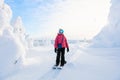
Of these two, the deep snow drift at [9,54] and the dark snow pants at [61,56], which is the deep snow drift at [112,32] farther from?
the deep snow drift at [9,54]

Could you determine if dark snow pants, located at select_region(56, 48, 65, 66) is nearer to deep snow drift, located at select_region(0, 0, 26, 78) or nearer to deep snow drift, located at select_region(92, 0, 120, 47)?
deep snow drift, located at select_region(0, 0, 26, 78)

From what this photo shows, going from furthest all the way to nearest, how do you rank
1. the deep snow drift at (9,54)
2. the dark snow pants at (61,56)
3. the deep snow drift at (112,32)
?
1. the deep snow drift at (112,32)
2. the dark snow pants at (61,56)
3. the deep snow drift at (9,54)

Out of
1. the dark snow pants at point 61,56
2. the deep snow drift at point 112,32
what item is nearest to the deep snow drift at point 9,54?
the dark snow pants at point 61,56

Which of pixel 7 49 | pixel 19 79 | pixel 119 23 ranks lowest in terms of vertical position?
pixel 19 79

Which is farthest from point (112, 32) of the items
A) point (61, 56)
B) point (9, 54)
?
point (9, 54)

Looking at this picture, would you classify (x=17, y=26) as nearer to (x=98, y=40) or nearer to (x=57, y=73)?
(x=98, y=40)

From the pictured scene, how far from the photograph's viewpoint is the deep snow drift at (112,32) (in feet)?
78.0

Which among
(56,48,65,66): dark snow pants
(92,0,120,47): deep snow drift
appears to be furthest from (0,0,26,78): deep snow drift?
(92,0,120,47): deep snow drift

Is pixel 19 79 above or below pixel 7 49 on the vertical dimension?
below

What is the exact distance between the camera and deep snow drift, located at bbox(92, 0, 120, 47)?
23781mm

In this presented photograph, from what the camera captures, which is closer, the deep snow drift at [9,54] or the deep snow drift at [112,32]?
the deep snow drift at [9,54]

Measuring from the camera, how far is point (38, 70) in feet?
29.0

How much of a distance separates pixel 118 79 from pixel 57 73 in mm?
2679

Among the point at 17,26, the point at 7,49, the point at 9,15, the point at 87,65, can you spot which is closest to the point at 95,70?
the point at 87,65
